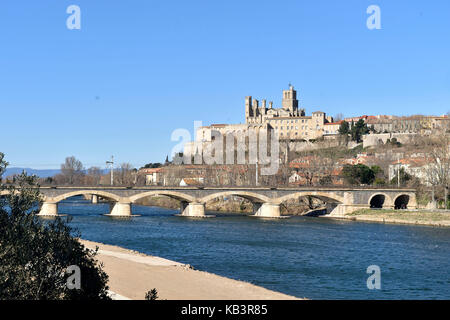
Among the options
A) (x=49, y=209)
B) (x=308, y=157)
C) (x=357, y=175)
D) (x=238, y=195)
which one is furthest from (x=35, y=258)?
(x=308, y=157)

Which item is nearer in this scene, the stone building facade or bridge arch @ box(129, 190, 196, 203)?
bridge arch @ box(129, 190, 196, 203)

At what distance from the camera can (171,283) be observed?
2467 centimetres

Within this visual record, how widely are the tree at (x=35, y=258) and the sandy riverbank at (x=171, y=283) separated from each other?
6477 mm

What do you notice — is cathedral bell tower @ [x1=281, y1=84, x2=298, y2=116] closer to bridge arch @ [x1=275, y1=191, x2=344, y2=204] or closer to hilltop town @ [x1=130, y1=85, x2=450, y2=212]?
hilltop town @ [x1=130, y1=85, x2=450, y2=212]

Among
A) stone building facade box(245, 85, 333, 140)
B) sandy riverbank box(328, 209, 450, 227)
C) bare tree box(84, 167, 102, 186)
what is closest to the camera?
sandy riverbank box(328, 209, 450, 227)

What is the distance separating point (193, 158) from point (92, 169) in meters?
53.2

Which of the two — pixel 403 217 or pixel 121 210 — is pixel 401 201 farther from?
pixel 121 210

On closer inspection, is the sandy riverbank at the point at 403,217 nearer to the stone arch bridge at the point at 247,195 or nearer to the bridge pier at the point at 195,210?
the stone arch bridge at the point at 247,195

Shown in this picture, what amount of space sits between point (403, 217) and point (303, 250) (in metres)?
26.1

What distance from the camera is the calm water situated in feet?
91.8

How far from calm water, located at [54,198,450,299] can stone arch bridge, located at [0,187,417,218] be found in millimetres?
3909

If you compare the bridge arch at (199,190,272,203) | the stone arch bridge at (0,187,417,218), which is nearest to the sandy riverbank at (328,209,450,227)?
the stone arch bridge at (0,187,417,218)

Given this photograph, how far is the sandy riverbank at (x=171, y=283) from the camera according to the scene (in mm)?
22188
